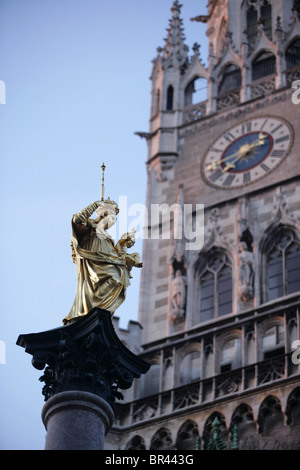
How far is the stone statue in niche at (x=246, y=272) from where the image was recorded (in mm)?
34750

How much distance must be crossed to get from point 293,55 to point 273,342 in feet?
37.0

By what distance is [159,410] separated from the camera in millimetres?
32969

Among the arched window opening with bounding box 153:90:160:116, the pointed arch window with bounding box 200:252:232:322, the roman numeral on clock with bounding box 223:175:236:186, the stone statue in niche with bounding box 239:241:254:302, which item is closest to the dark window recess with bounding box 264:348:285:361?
the stone statue in niche with bounding box 239:241:254:302

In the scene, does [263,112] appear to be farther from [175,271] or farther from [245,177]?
[175,271]

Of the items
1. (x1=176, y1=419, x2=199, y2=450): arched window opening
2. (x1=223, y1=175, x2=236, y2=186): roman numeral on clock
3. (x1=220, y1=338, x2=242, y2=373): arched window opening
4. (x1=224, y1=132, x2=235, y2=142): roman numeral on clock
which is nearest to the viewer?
(x1=176, y1=419, x2=199, y2=450): arched window opening

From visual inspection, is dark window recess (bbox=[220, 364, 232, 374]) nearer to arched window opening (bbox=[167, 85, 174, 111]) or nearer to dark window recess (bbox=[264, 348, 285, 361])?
dark window recess (bbox=[264, 348, 285, 361])

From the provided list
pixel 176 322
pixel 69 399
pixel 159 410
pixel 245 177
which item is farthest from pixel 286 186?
pixel 69 399

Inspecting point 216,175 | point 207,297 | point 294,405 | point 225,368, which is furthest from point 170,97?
point 294,405

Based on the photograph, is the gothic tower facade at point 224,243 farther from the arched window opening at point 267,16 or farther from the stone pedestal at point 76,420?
the stone pedestal at point 76,420

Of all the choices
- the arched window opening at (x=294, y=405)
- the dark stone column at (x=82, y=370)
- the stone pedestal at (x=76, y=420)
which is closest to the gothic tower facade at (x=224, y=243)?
the arched window opening at (x=294, y=405)

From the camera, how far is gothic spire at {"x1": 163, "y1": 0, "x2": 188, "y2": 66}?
43.3 meters

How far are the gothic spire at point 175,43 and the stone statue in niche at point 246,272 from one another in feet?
29.9

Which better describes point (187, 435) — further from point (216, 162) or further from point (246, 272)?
point (216, 162)

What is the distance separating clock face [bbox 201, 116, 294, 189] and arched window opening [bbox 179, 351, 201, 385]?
5708mm
